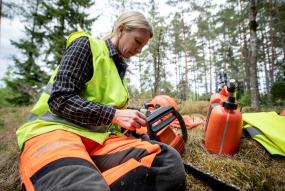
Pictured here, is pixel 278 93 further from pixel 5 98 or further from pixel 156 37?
pixel 5 98

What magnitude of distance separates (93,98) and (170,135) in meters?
0.98

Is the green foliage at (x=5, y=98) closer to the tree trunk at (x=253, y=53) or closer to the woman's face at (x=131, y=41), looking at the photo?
the tree trunk at (x=253, y=53)

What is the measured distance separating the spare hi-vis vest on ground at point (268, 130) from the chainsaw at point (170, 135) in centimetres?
97

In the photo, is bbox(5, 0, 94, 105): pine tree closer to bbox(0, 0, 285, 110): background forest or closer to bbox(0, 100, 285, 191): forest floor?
bbox(0, 0, 285, 110): background forest

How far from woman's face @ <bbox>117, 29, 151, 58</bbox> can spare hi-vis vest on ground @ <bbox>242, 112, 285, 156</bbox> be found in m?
1.82

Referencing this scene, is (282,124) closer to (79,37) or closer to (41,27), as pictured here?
(79,37)

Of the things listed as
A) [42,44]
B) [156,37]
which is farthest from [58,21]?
[156,37]

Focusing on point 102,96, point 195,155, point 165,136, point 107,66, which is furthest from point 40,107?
point 195,155

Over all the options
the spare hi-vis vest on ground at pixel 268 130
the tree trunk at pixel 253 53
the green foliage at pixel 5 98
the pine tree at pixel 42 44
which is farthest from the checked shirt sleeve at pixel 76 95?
the green foliage at pixel 5 98

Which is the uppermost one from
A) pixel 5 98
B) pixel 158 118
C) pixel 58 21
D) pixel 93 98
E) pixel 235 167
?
pixel 58 21

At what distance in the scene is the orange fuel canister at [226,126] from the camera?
251 cm

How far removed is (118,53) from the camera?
1.92m

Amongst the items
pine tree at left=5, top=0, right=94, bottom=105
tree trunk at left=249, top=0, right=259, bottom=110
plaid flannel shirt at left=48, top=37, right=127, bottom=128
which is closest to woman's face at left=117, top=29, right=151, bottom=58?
plaid flannel shirt at left=48, top=37, right=127, bottom=128

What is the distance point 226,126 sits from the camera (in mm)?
2523
